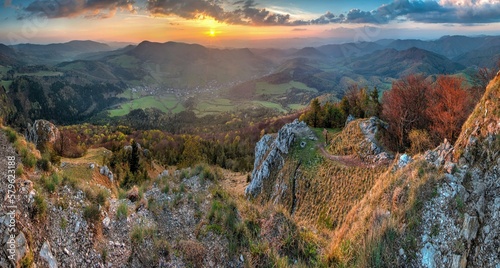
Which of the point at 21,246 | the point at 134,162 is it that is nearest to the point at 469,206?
the point at 21,246

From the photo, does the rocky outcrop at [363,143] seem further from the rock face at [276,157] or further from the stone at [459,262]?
the stone at [459,262]

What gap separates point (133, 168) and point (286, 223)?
38125 millimetres

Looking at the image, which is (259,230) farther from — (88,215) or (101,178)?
(101,178)

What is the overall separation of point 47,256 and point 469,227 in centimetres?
1219

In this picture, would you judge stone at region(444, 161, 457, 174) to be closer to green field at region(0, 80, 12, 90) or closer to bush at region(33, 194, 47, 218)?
bush at region(33, 194, 47, 218)

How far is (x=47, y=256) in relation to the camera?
6973 mm

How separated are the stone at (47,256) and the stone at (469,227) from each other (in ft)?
38.7

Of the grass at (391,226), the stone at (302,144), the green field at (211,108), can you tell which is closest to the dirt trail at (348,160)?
the stone at (302,144)

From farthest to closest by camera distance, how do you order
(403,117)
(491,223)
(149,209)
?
(403,117) → (149,209) → (491,223)

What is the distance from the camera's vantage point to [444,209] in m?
9.10

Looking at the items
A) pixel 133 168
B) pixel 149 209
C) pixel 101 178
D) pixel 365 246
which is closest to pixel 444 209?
pixel 365 246

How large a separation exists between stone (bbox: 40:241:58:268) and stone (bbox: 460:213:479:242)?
1179 centimetres

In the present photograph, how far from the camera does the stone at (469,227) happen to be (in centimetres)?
852

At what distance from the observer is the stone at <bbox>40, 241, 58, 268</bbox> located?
272 inches
